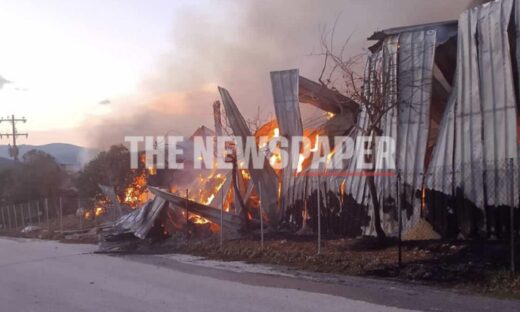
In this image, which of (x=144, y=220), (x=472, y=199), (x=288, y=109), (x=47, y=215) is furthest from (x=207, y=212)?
(x=47, y=215)

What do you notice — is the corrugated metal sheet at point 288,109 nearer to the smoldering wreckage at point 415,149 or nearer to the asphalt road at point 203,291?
the smoldering wreckage at point 415,149

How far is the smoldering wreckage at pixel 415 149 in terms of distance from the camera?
12.5m

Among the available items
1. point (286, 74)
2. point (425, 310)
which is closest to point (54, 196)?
point (286, 74)

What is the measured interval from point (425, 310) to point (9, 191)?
42.6m

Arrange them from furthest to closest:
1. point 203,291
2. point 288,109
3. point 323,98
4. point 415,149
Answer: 1. point 323,98
2. point 288,109
3. point 415,149
4. point 203,291

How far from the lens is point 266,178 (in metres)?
18.5

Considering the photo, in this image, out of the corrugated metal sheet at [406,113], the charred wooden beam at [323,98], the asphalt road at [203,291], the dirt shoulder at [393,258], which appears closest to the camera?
the asphalt road at [203,291]

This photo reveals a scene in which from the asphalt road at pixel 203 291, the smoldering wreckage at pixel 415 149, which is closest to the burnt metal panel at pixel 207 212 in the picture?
the smoldering wreckage at pixel 415 149

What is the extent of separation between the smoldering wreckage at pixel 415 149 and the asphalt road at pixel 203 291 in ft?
8.31

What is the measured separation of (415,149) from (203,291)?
724cm

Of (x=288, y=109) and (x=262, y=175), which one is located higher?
(x=288, y=109)

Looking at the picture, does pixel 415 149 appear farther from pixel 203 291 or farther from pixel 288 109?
pixel 203 291

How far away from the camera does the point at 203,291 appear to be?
31.1 ft

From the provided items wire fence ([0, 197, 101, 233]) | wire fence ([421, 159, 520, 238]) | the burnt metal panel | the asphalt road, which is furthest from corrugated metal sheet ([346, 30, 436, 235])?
wire fence ([0, 197, 101, 233])
